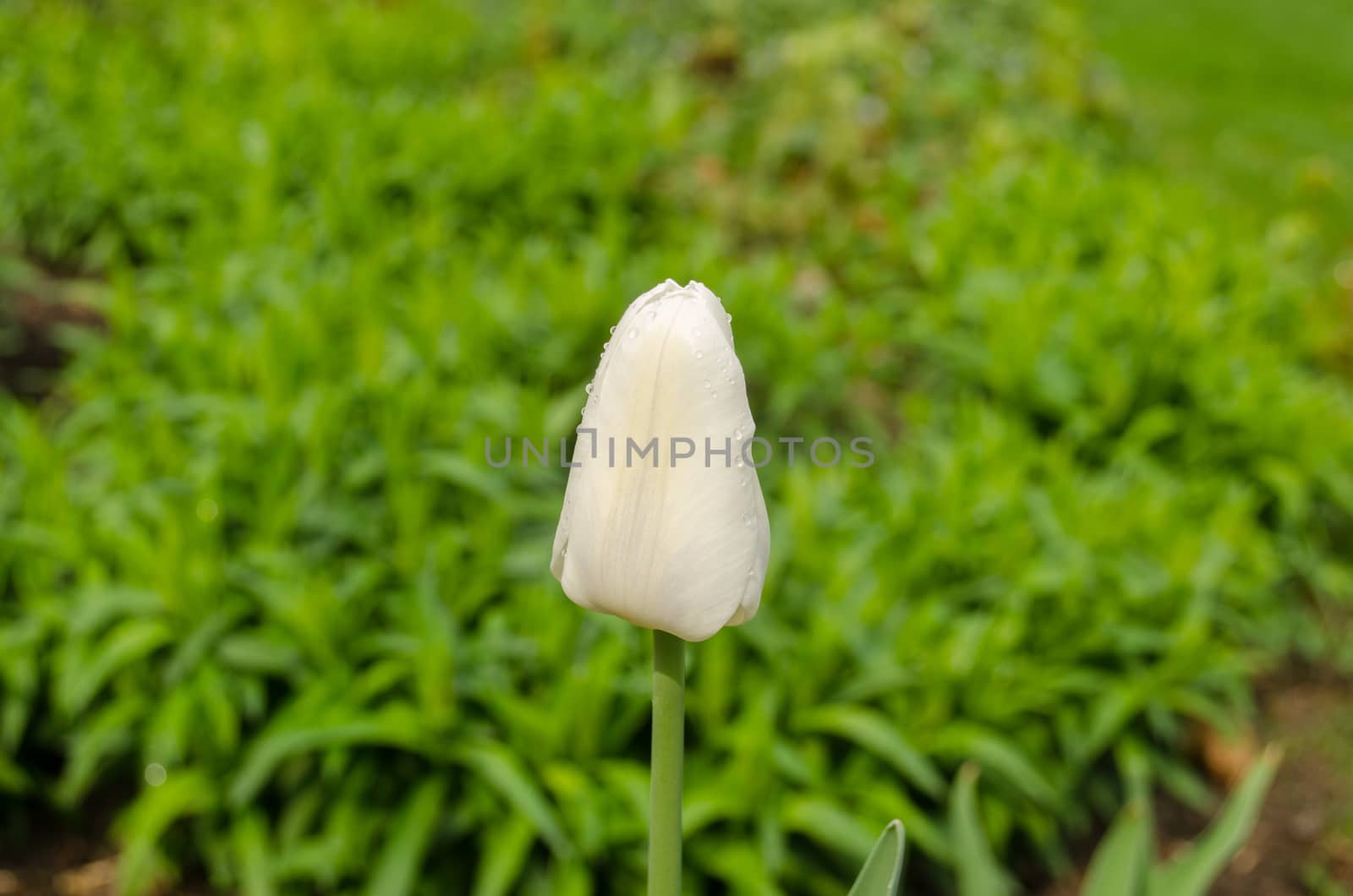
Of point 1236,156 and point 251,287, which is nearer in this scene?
point 251,287

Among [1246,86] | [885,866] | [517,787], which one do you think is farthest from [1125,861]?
[1246,86]

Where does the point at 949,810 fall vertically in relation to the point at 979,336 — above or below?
below

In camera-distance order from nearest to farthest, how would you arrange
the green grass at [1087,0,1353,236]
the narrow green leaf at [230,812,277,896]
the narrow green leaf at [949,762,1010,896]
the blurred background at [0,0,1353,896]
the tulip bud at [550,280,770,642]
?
the tulip bud at [550,280,770,642]
the narrow green leaf at [949,762,1010,896]
the narrow green leaf at [230,812,277,896]
the blurred background at [0,0,1353,896]
the green grass at [1087,0,1353,236]

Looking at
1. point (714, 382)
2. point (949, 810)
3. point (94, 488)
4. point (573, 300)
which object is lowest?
point (949, 810)

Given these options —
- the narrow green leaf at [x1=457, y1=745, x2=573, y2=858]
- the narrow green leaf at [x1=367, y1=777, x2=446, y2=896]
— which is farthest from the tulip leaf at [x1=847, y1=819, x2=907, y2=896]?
the narrow green leaf at [x1=367, y1=777, x2=446, y2=896]

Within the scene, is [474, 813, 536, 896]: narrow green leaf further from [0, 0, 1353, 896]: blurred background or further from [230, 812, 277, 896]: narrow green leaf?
[230, 812, 277, 896]: narrow green leaf

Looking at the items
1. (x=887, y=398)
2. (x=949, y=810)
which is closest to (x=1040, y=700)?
(x=949, y=810)

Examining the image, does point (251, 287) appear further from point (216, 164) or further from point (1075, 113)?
point (1075, 113)
